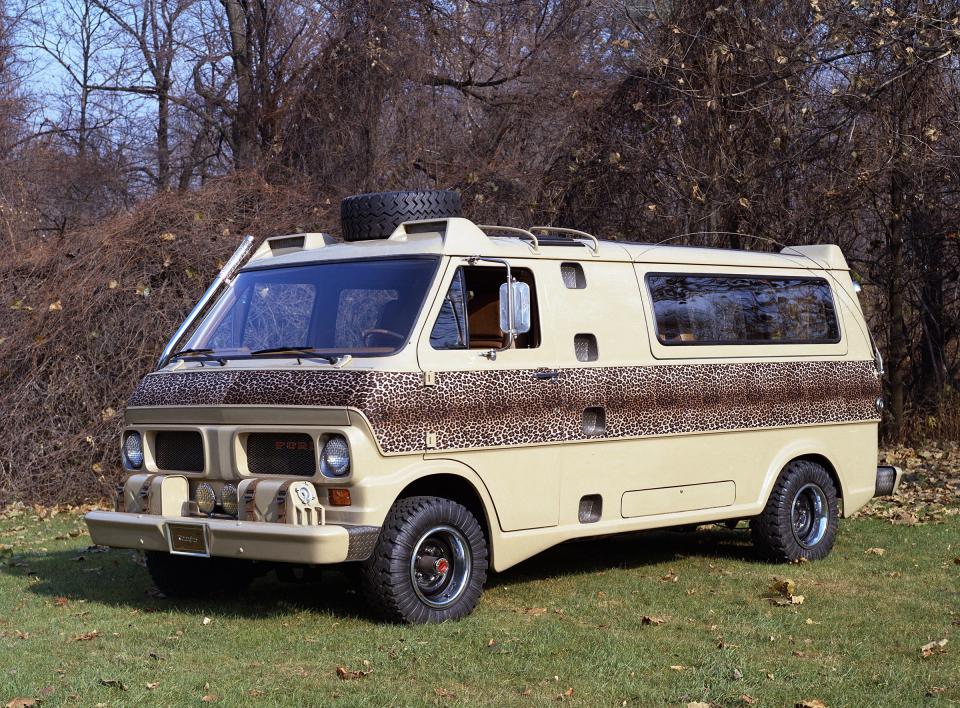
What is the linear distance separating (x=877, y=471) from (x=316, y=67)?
36.2ft

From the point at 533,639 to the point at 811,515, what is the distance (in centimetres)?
382

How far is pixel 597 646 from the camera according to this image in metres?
7.12

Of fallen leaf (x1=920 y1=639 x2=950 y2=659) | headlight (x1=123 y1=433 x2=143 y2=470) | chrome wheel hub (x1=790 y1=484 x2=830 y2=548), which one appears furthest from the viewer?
chrome wheel hub (x1=790 y1=484 x2=830 y2=548)

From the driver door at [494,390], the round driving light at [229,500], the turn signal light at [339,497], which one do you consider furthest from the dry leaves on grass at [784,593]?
the round driving light at [229,500]

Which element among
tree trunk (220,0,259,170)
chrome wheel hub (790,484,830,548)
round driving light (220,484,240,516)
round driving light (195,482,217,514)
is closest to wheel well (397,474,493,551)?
round driving light (220,484,240,516)

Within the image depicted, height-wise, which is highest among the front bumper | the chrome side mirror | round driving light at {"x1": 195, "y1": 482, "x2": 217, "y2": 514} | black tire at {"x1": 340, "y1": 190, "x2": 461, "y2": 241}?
black tire at {"x1": 340, "y1": 190, "x2": 461, "y2": 241}

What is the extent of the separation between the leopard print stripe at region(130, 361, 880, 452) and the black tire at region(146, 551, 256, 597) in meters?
1.10

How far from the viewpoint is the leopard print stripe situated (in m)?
7.57

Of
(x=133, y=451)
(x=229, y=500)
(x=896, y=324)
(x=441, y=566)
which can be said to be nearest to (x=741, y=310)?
(x=441, y=566)

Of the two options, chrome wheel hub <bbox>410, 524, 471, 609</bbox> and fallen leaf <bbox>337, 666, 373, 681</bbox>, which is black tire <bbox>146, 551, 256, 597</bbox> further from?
fallen leaf <bbox>337, 666, 373, 681</bbox>

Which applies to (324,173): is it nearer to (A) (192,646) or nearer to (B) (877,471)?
(B) (877,471)

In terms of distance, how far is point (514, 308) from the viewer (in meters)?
8.00

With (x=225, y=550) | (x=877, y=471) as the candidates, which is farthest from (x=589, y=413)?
(x=877, y=471)

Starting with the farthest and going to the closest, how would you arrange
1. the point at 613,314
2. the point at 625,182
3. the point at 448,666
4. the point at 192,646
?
the point at 625,182 → the point at 613,314 → the point at 192,646 → the point at 448,666
